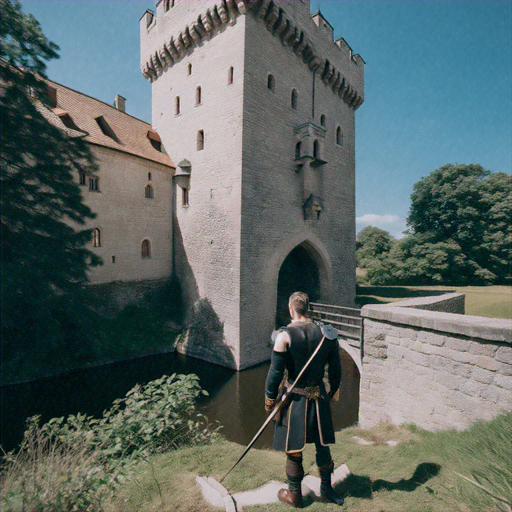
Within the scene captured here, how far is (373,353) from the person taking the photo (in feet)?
18.6

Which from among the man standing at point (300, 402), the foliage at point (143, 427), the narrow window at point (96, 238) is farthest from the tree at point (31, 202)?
the man standing at point (300, 402)

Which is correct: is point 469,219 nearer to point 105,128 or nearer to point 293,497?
point 105,128

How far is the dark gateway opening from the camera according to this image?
640 inches

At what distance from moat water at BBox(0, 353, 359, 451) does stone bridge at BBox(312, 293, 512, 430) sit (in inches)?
117

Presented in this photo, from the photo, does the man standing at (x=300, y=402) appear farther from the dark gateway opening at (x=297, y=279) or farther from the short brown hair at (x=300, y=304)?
the dark gateway opening at (x=297, y=279)

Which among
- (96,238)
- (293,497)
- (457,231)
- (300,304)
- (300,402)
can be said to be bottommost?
(293,497)

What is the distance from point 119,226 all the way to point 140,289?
126 inches

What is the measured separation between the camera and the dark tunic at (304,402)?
9.08 feet

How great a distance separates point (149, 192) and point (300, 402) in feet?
44.8

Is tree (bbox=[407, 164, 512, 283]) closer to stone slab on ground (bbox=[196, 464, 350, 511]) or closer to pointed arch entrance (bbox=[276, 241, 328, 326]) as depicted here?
pointed arch entrance (bbox=[276, 241, 328, 326])

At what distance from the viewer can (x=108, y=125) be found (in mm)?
13891

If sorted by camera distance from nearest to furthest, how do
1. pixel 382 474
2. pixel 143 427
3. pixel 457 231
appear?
pixel 382 474 → pixel 143 427 → pixel 457 231

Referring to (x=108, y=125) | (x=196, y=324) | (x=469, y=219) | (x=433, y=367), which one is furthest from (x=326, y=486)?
(x=469, y=219)

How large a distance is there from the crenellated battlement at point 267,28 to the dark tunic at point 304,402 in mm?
13592
